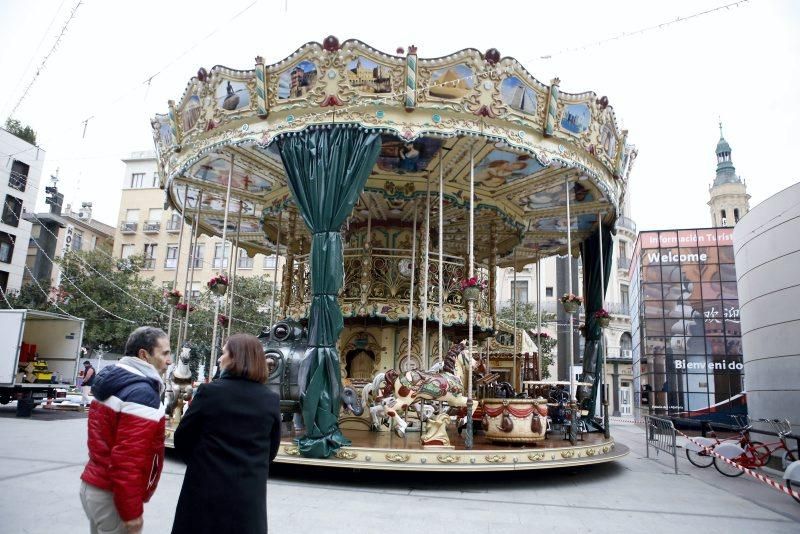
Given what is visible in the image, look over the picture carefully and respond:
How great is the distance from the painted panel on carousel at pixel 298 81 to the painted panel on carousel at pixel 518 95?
295 cm

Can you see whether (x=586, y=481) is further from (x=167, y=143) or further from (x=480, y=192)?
(x=167, y=143)

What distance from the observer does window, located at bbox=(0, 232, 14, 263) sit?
1144 inches

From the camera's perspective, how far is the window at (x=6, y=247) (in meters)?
29.1

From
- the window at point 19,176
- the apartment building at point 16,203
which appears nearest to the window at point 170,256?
the apartment building at point 16,203

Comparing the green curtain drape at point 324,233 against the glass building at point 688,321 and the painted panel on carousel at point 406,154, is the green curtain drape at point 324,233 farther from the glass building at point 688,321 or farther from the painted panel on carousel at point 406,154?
the glass building at point 688,321

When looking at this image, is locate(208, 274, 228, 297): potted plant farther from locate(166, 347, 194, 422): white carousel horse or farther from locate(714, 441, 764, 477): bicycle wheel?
locate(714, 441, 764, 477): bicycle wheel

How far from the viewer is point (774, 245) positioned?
12.0m

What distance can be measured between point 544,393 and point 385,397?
6.34m

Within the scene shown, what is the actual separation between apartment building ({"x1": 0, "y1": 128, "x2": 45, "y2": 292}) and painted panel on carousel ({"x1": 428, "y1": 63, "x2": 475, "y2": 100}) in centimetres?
2771

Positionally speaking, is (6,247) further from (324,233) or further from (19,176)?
(324,233)

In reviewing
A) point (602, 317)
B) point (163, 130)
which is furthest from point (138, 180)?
point (602, 317)

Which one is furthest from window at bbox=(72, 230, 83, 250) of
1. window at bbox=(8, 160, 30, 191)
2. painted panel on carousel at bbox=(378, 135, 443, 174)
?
painted panel on carousel at bbox=(378, 135, 443, 174)

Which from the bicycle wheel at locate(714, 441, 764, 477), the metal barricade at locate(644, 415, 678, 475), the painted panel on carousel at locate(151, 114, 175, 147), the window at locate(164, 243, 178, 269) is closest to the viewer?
the bicycle wheel at locate(714, 441, 764, 477)

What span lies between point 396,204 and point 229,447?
10080 millimetres
